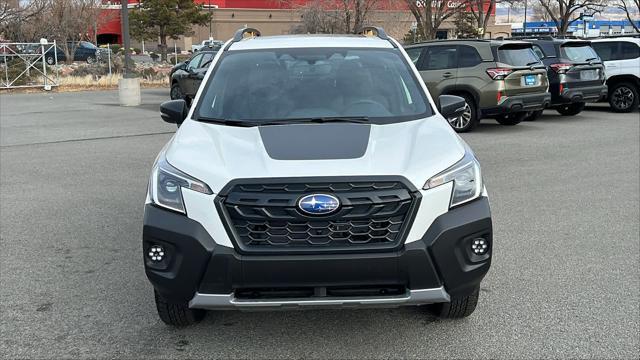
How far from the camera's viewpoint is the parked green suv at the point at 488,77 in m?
12.5

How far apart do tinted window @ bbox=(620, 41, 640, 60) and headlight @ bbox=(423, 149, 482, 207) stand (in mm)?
14570

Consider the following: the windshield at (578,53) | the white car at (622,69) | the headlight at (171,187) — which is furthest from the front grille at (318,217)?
the white car at (622,69)

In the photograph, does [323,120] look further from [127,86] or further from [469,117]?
[127,86]

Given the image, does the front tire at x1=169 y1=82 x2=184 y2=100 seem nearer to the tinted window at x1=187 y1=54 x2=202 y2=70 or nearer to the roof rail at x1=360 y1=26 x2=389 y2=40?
the tinted window at x1=187 y1=54 x2=202 y2=70

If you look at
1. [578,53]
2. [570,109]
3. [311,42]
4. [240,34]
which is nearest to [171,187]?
[311,42]

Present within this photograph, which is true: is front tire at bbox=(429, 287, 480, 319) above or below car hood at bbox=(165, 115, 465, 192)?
below

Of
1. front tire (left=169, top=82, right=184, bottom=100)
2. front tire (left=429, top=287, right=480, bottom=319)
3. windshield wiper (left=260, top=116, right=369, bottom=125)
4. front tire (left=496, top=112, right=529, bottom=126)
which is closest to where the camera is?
front tire (left=429, top=287, right=480, bottom=319)

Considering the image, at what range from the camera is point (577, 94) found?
14.4m

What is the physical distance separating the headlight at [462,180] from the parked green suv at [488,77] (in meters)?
9.11

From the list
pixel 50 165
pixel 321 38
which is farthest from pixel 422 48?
pixel 321 38

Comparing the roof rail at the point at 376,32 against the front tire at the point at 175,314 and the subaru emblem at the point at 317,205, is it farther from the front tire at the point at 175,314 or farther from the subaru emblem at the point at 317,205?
the front tire at the point at 175,314

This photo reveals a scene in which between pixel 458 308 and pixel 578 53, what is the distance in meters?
12.8

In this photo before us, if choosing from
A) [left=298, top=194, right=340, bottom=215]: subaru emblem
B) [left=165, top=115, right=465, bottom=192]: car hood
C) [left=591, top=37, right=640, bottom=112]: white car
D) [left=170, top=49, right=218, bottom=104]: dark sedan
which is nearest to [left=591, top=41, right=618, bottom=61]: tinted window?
[left=591, top=37, right=640, bottom=112]: white car

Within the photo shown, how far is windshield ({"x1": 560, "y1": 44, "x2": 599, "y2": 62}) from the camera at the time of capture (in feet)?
48.7
